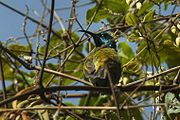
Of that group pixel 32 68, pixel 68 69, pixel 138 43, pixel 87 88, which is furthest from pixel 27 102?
pixel 68 69

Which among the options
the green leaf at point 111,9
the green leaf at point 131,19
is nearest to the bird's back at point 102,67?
the green leaf at point 131,19

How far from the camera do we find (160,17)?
10.2ft

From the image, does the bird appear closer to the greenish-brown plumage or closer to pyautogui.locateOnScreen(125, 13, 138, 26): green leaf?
the greenish-brown plumage

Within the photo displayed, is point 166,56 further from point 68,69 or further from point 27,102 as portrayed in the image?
point 27,102

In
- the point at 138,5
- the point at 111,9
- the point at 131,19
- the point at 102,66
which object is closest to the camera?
the point at 102,66

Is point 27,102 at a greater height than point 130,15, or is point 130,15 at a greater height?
point 130,15

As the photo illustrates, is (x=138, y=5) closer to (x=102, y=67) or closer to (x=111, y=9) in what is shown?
(x=111, y=9)

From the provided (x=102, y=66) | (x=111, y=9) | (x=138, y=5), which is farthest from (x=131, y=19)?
(x=111, y=9)

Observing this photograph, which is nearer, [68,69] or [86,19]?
[86,19]

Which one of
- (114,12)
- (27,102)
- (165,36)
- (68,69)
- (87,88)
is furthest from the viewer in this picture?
(68,69)

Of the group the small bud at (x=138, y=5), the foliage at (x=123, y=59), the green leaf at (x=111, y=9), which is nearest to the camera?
the foliage at (x=123, y=59)

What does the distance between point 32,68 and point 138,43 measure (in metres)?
0.82

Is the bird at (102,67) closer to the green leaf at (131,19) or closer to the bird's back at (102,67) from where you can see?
the bird's back at (102,67)

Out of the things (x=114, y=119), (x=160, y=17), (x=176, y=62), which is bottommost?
(x=114, y=119)
